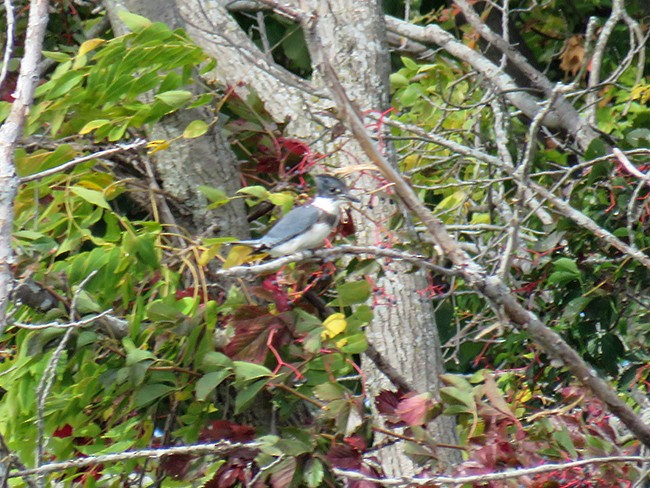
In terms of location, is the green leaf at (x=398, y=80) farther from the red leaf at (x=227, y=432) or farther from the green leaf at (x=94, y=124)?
the red leaf at (x=227, y=432)

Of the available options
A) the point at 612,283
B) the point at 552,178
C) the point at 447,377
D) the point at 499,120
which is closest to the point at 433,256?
the point at 447,377

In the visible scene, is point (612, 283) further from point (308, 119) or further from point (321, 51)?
point (321, 51)

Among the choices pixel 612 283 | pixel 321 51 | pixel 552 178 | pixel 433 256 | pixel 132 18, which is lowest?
pixel 552 178

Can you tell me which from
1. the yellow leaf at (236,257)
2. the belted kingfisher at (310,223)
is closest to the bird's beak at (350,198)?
the belted kingfisher at (310,223)

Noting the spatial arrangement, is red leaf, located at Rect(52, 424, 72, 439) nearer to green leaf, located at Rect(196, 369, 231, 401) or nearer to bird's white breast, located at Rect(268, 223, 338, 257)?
green leaf, located at Rect(196, 369, 231, 401)

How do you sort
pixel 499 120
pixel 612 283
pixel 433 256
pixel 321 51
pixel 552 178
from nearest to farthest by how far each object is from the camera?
pixel 321 51 → pixel 433 256 → pixel 612 283 → pixel 499 120 → pixel 552 178

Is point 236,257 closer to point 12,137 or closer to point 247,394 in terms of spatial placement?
point 247,394

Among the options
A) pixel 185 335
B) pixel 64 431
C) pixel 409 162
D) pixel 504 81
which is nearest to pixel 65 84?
pixel 185 335

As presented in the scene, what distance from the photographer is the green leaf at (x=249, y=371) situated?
2490 millimetres

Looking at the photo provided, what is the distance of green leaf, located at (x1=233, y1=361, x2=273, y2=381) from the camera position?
2.49 meters

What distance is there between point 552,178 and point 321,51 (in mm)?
3020

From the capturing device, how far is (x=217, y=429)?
8.52ft

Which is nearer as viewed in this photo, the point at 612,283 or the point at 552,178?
the point at 612,283

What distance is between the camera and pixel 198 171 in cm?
317
